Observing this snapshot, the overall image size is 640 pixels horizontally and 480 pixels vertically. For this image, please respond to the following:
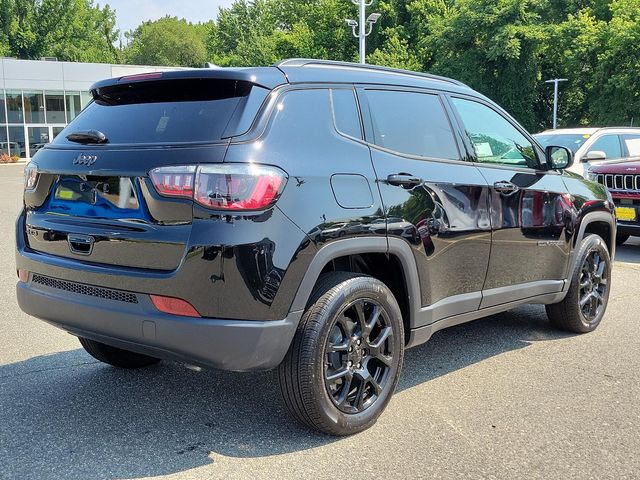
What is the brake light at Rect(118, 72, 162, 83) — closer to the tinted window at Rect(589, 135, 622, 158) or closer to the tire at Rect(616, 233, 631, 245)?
the tire at Rect(616, 233, 631, 245)

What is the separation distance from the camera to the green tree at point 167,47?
97.8m

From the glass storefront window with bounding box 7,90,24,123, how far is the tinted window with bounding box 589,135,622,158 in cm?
4176

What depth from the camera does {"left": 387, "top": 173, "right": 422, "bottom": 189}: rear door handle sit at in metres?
3.47

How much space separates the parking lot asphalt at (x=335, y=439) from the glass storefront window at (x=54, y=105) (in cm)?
4424

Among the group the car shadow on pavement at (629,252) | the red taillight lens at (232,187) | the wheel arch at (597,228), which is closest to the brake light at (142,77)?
the red taillight lens at (232,187)

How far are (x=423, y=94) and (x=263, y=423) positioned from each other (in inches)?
84.4

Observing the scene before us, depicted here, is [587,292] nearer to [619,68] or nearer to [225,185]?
[225,185]

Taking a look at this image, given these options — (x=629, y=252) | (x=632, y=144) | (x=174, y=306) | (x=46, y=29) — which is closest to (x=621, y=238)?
(x=629, y=252)

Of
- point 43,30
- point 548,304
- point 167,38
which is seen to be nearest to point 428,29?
point 548,304

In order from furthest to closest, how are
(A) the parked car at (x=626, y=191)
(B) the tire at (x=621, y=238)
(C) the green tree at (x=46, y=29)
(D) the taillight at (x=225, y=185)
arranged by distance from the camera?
(C) the green tree at (x=46, y=29)
(B) the tire at (x=621, y=238)
(A) the parked car at (x=626, y=191)
(D) the taillight at (x=225, y=185)

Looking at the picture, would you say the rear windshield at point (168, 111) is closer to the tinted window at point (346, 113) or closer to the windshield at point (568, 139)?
the tinted window at point (346, 113)

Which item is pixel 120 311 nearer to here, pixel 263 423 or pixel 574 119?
pixel 263 423

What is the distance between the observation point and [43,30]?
6900 cm

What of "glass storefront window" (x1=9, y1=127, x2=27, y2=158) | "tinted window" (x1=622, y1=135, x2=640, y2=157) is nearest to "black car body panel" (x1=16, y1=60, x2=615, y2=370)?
"tinted window" (x1=622, y1=135, x2=640, y2=157)
